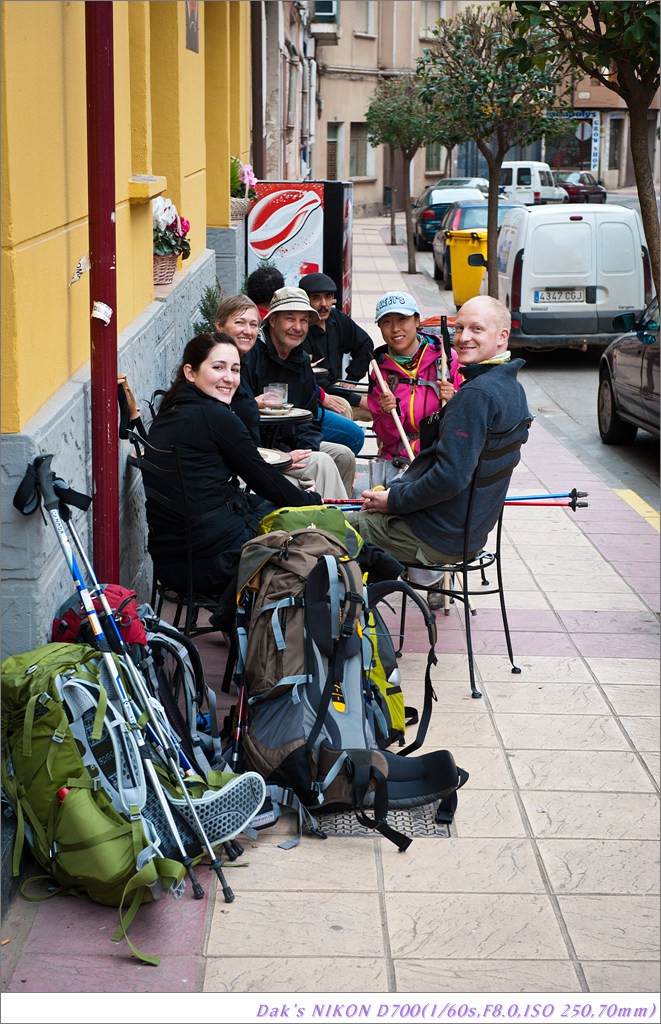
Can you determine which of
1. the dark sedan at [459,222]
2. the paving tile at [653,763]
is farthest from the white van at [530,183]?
the paving tile at [653,763]

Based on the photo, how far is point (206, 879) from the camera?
13.0ft

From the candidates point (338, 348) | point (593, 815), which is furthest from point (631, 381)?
point (593, 815)

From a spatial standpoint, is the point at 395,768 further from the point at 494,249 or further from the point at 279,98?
the point at 279,98

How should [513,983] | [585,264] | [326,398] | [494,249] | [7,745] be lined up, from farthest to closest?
1. [494,249]
2. [585,264]
3. [326,398]
4. [7,745]
5. [513,983]

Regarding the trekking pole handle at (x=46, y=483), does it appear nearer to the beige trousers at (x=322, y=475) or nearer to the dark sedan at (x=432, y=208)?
the beige trousers at (x=322, y=475)

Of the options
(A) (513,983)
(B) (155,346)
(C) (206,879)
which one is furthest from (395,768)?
(B) (155,346)

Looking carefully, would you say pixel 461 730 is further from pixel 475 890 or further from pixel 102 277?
pixel 102 277

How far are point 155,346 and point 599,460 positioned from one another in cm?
514

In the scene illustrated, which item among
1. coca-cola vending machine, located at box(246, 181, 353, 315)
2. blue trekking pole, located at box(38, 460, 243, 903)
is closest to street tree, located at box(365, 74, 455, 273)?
coca-cola vending machine, located at box(246, 181, 353, 315)

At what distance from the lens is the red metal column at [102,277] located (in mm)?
4414

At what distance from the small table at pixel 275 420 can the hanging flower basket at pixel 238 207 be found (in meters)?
6.37

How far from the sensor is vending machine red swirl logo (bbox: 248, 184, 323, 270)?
12742mm

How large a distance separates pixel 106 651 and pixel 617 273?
12.5 meters

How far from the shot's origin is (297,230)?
503 inches
